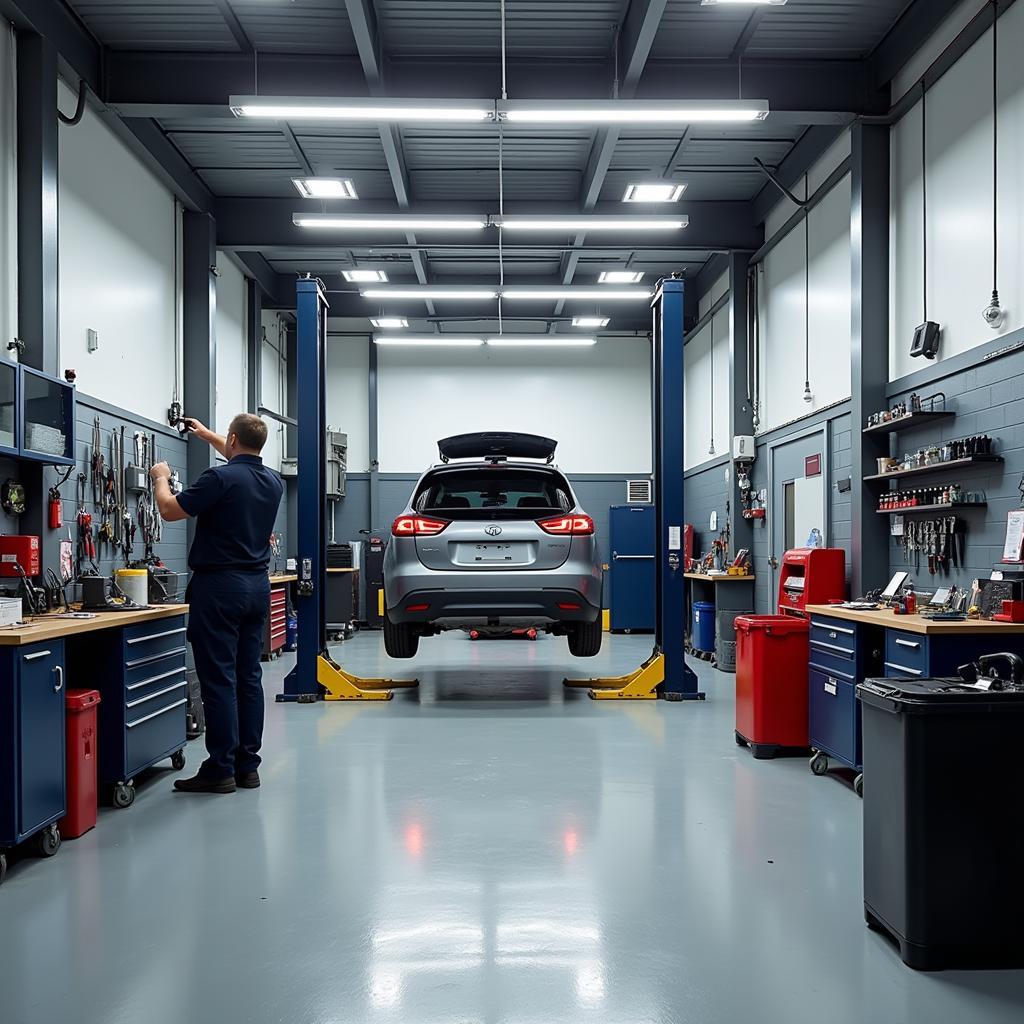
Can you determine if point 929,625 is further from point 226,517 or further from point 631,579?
point 631,579

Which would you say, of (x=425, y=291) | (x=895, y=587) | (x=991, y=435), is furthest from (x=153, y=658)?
(x=425, y=291)

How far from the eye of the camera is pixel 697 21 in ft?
18.8

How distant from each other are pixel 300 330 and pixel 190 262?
8.78 feet

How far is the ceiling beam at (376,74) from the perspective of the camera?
210 inches

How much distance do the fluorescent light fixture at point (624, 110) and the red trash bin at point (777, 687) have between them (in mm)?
3130

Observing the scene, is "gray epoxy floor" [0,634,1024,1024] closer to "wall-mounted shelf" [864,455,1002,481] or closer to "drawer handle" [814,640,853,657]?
"drawer handle" [814,640,853,657]

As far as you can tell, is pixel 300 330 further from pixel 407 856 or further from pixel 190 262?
pixel 407 856

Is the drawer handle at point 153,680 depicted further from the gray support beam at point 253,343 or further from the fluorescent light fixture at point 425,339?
the fluorescent light fixture at point 425,339

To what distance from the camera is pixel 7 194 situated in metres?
4.84

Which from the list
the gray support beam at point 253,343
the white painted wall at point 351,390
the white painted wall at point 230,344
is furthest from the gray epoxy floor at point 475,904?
the white painted wall at point 351,390

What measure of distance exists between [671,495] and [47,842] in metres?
4.35

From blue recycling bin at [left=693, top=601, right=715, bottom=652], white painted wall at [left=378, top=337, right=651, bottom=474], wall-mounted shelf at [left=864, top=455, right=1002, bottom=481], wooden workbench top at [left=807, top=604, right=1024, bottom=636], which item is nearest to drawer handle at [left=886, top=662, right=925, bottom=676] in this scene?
wooden workbench top at [left=807, top=604, right=1024, bottom=636]

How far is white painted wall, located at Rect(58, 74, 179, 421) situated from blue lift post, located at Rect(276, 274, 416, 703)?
1.37 meters

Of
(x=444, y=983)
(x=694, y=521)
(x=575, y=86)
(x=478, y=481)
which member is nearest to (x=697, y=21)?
(x=575, y=86)
